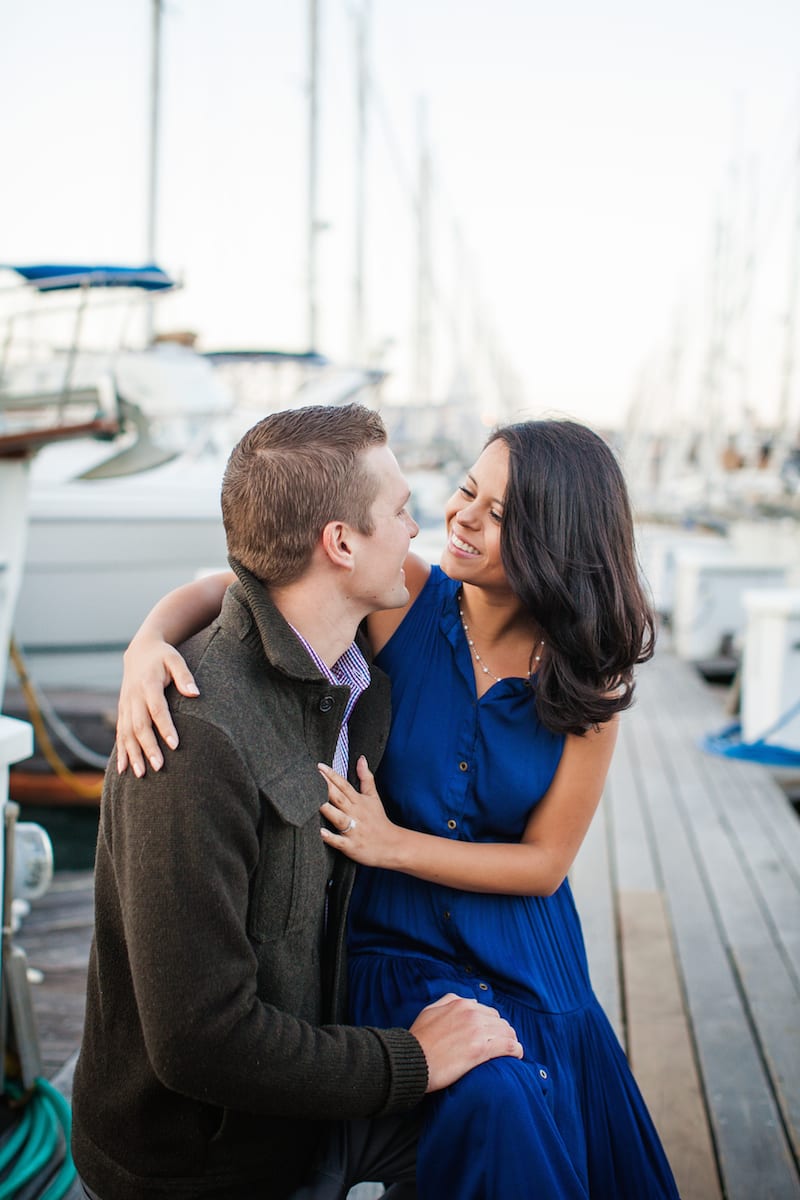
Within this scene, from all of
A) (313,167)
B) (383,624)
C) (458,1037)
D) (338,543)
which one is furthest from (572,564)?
(313,167)

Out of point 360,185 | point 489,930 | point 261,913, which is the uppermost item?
point 360,185

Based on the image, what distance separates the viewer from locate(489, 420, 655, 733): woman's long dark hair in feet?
5.54

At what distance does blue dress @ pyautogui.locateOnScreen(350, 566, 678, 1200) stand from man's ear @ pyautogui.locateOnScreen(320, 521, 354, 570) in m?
0.40

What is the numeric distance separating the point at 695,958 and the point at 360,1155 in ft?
6.92

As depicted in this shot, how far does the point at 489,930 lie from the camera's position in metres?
1.63

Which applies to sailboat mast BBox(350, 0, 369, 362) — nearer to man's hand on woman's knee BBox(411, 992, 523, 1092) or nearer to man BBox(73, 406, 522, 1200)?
man BBox(73, 406, 522, 1200)

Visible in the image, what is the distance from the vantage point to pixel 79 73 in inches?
398

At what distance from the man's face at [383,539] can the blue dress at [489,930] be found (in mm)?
317

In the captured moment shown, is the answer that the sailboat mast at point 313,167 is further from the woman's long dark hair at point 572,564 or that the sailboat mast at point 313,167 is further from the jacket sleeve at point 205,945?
the jacket sleeve at point 205,945

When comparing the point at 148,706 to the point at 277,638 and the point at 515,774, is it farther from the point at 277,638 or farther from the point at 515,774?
the point at 515,774

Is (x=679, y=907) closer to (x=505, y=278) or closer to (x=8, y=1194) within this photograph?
(x=8, y=1194)

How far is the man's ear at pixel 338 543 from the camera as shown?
1.39 m

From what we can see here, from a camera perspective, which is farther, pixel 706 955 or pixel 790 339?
pixel 790 339

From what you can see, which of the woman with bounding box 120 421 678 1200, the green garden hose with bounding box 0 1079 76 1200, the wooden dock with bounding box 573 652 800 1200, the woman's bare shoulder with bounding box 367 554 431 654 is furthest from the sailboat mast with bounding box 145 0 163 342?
the woman with bounding box 120 421 678 1200
